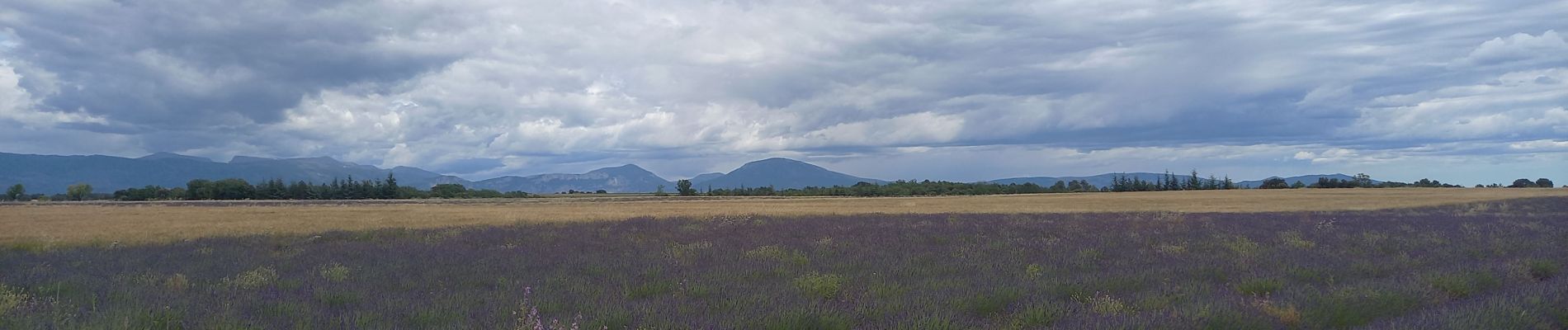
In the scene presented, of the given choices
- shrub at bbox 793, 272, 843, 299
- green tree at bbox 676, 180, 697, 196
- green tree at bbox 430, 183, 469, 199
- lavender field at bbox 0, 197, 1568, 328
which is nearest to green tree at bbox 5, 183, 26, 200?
green tree at bbox 430, 183, 469, 199

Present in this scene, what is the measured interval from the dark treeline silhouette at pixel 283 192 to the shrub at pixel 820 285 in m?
111

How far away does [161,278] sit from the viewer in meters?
10.5

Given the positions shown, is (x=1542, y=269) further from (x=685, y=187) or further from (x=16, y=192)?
(x=16, y=192)

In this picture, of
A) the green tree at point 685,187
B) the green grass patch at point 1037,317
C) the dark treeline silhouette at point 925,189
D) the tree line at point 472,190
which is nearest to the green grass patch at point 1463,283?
the green grass patch at point 1037,317

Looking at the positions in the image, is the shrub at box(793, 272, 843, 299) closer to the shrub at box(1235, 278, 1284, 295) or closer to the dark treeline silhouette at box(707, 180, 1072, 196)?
the shrub at box(1235, 278, 1284, 295)

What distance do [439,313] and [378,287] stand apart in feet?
9.17

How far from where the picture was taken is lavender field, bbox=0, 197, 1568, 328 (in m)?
7.10

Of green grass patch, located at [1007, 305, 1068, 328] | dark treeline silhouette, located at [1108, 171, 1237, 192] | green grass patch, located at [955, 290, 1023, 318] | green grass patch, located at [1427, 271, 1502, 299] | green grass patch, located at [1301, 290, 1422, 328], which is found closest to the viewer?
green grass patch, located at [1007, 305, 1068, 328]

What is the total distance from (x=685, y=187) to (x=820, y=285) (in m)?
143

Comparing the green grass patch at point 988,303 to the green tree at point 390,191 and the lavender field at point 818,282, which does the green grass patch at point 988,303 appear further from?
the green tree at point 390,191

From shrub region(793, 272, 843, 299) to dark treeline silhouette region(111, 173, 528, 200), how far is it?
365 feet

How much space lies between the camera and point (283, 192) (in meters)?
133

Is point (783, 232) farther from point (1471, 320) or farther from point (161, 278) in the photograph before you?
point (1471, 320)

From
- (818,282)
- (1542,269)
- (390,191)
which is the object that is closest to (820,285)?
(818,282)
